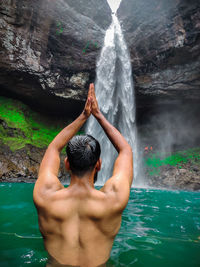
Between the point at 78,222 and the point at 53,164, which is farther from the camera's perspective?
the point at 53,164

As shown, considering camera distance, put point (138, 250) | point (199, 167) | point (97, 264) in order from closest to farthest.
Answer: point (97, 264), point (138, 250), point (199, 167)

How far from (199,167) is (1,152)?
1266cm

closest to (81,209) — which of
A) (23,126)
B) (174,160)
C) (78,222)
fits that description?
(78,222)

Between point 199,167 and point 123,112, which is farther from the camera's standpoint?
point 123,112

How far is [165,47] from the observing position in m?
13.0

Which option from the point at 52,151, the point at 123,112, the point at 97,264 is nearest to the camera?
the point at 97,264

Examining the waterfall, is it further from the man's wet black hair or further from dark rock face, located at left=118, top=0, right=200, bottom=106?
the man's wet black hair

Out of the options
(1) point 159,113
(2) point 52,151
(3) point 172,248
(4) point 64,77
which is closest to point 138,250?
(3) point 172,248

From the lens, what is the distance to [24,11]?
11.8 m

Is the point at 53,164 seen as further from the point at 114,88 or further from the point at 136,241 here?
the point at 114,88

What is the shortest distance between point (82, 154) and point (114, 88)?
14133mm

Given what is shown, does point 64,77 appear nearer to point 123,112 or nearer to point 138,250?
point 123,112

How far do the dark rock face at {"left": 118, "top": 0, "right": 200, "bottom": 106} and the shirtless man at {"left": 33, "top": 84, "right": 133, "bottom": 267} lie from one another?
13626 mm

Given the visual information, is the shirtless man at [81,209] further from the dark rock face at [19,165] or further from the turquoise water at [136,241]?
the dark rock face at [19,165]
